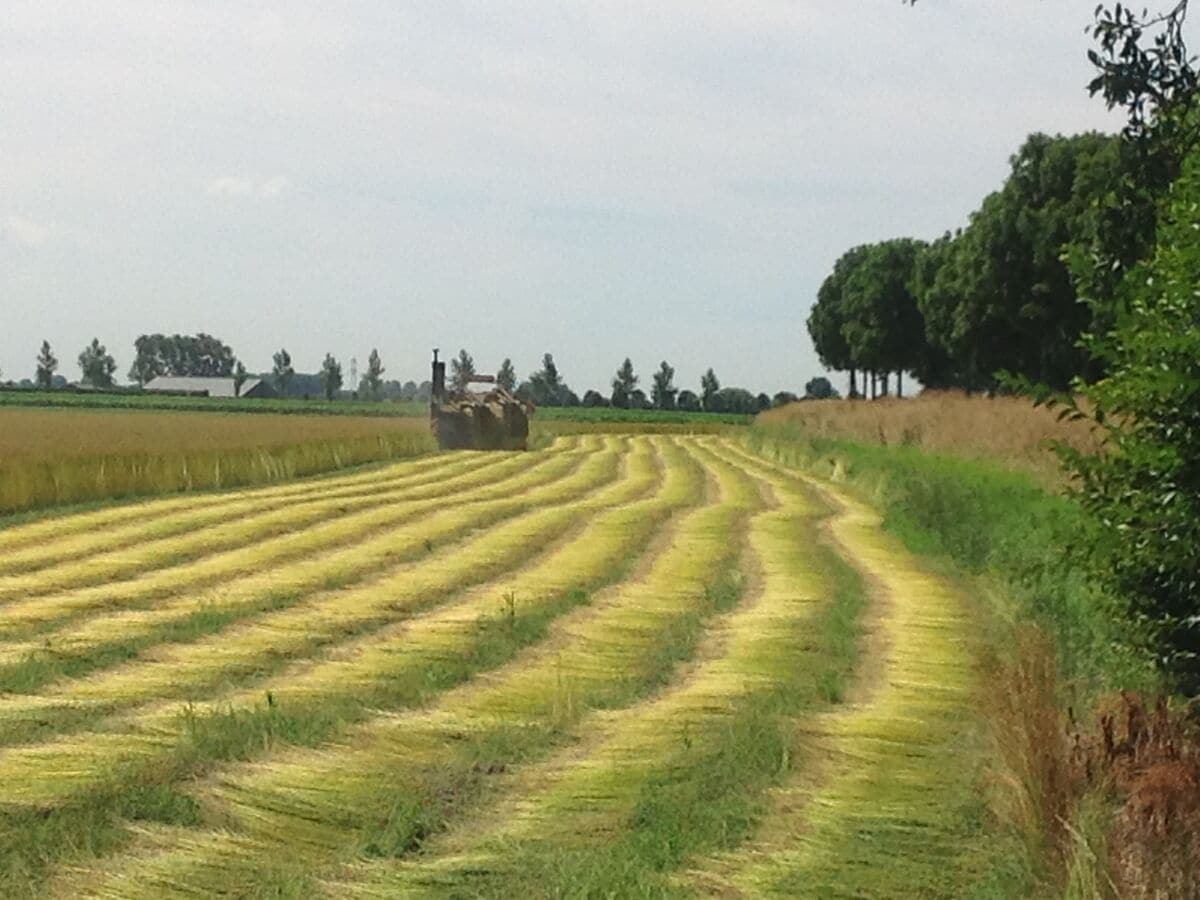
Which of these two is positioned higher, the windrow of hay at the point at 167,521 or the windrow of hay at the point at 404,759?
the windrow of hay at the point at 167,521

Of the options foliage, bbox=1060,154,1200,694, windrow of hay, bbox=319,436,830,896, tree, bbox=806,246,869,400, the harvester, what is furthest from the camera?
tree, bbox=806,246,869,400

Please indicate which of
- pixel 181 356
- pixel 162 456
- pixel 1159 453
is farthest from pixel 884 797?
pixel 181 356

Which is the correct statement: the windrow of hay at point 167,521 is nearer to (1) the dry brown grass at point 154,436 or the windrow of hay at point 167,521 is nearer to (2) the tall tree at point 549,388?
(1) the dry brown grass at point 154,436

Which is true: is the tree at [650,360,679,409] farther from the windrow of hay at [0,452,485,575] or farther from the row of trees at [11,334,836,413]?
the windrow of hay at [0,452,485,575]

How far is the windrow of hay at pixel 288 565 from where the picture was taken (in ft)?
44.1

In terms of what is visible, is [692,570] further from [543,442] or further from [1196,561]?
[543,442]

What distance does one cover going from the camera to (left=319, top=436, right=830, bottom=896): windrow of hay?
625cm

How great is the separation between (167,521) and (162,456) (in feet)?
23.2

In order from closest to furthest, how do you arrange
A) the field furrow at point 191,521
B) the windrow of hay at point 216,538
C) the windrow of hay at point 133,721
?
the windrow of hay at point 133,721, the windrow of hay at point 216,538, the field furrow at point 191,521

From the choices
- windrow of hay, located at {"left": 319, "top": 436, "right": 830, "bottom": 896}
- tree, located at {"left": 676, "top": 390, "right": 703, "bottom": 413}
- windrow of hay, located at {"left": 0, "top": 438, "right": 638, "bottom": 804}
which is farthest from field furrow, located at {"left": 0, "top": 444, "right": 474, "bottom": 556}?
tree, located at {"left": 676, "top": 390, "right": 703, "bottom": 413}

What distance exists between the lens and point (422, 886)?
614cm

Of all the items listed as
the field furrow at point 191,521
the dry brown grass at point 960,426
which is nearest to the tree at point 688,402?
the dry brown grass at point 960,426

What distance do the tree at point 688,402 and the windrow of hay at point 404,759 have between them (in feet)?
373

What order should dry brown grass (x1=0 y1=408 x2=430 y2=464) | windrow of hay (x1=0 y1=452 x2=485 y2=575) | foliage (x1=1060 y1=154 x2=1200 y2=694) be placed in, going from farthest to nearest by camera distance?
dry brown grass (x1=0 y1=408 x2=430 y2=464), windrow of hay (x1=0 y1=452 x2=485 y2=575), foliage (x1=1060 y1=154 x2=1200 y2=694)
